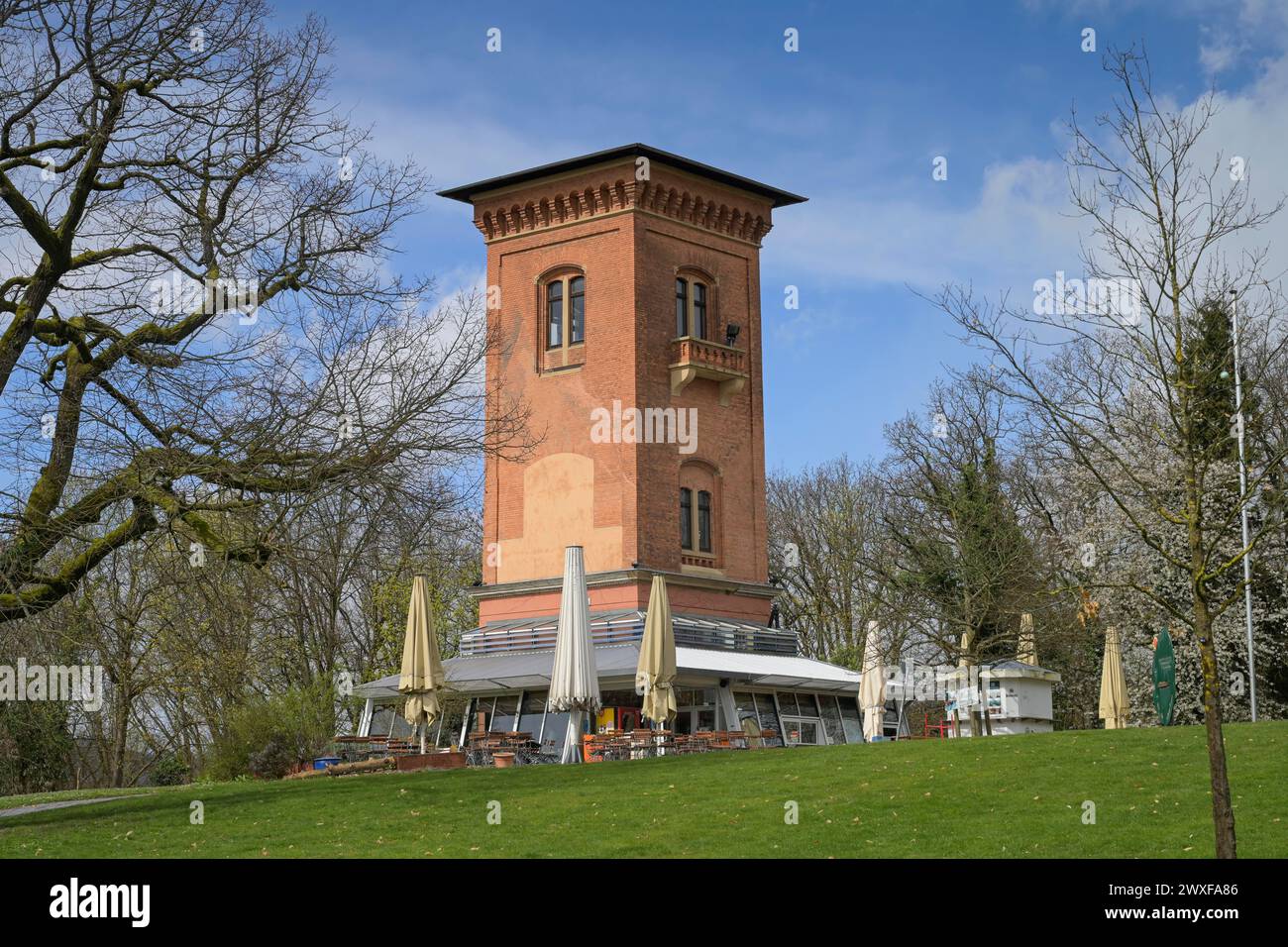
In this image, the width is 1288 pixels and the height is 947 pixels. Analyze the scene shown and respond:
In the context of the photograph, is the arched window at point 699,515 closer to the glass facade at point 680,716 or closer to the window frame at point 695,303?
the window frame at point 695,303

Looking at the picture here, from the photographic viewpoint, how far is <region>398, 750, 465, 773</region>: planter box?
26984 millimetres

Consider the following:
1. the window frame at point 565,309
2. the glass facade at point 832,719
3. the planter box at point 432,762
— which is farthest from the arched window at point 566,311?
the planter box at point 432,762

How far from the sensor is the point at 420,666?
2920 centimetres

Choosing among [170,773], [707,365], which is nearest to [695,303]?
[707,365]

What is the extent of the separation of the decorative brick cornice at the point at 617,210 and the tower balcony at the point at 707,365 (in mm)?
3744

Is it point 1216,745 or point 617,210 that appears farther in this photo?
point 617,210

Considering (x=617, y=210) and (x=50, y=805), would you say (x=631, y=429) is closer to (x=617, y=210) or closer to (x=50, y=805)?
(x=617, y=210)

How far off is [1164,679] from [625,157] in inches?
817

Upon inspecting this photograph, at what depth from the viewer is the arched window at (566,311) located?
41.0m

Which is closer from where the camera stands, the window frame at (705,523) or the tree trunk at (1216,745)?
the tree trunk at (1216,745)

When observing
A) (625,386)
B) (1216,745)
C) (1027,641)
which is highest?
(625,386)

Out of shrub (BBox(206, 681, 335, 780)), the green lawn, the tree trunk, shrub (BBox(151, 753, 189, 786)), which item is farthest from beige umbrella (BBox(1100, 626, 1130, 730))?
shrub (BBox(151, 753, 189, 786))
